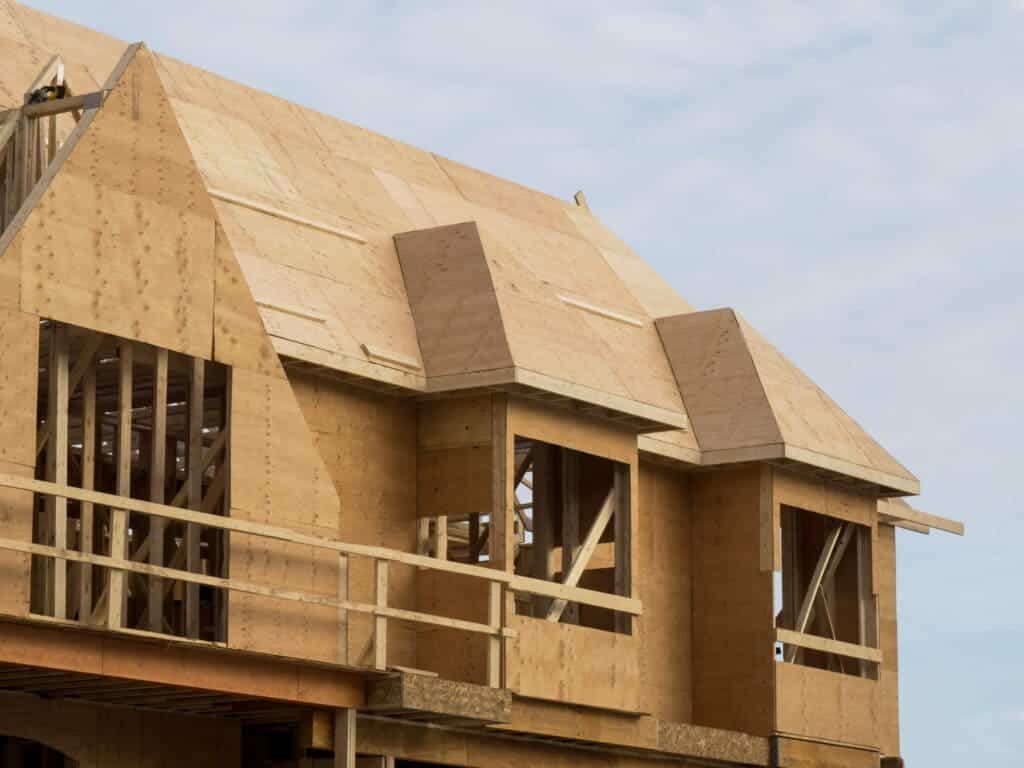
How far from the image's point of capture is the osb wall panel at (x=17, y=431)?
77.9ft

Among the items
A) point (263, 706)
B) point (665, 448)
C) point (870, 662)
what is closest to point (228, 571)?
point (263, 706)

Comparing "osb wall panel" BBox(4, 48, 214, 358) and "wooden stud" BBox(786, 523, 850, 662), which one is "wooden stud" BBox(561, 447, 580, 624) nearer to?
"wooden stud" BBox(786, 523, 850, 662)

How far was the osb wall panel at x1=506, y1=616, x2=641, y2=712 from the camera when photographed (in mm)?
30062

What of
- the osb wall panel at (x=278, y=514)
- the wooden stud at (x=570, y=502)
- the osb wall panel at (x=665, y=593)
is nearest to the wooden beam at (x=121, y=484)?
the osb wall panel at (x=278, y=514)

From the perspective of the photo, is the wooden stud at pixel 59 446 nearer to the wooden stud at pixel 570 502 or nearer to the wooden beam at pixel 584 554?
the wooden beam at pixel 584 554

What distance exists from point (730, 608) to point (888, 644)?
20.7 feet

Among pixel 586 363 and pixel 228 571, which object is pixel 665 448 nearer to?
pixel 586 363

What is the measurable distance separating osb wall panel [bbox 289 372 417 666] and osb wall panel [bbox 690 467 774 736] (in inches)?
258

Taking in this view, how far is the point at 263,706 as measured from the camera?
88.8ft

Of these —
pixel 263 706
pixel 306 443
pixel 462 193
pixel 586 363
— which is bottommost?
pixel 263 706

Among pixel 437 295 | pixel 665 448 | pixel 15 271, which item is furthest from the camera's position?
pixel 665 448

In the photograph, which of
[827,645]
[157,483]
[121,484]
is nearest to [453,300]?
[157,483]

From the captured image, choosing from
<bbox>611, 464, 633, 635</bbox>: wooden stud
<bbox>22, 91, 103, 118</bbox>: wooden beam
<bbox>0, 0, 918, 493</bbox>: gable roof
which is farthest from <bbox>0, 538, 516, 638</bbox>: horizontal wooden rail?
<bbox>22, 91, 103, 118</bbox>: wooden beam

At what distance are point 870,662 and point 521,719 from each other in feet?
30.6
